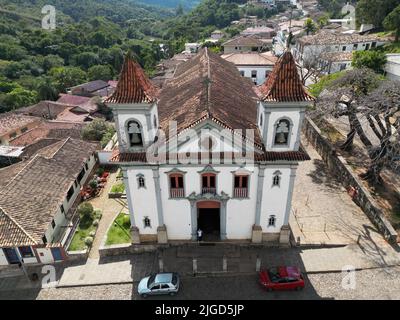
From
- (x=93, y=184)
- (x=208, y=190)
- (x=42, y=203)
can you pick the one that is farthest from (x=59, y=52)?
(x=208, y=190)

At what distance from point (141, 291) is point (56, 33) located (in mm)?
146691

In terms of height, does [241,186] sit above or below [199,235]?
above

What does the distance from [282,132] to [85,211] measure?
67.7 feet

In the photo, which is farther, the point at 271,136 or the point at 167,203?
the point at 167,203

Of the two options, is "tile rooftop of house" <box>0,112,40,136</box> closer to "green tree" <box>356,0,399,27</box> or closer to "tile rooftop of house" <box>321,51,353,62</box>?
"tile rooftop of house" <box>321,51,353,62</box>

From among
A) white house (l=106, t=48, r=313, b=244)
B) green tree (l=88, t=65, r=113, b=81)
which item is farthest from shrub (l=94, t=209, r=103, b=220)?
green tree (l=88, t=65, r=113, b=81)

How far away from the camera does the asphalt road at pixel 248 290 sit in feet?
80.1

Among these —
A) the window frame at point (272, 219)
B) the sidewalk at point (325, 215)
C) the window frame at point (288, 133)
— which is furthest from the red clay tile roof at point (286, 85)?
the sidewalk at point (325, 215)

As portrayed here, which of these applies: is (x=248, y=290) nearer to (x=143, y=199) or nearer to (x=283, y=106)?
(x=143, y=199)

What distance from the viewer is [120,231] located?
1194 inches

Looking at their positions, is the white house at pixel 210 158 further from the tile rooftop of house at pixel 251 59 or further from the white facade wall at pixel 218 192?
the tile rooftop of house at pixel 251 59

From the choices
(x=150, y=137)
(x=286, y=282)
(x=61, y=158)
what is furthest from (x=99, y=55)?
(x=286, y=282)

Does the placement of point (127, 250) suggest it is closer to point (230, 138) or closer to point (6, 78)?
point (230, 138)

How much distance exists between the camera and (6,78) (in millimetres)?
100938
